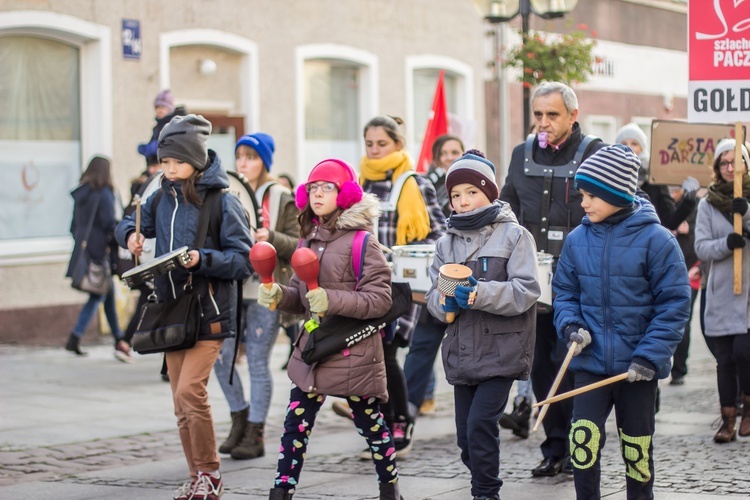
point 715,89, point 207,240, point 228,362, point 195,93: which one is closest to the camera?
point 207,240

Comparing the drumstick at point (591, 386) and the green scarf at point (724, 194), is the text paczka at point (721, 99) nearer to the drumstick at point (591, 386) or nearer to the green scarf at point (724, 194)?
the green scarf at point (724, 194)

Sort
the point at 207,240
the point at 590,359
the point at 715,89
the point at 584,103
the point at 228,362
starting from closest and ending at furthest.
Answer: the point at 590,359 < the point at 207,240 < the point at 228,362 < the point at 715,89 < the point at 584,103

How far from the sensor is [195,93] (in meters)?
15.8

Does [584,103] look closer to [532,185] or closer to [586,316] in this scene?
[532,185]

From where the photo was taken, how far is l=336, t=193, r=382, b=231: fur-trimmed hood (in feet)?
20.1

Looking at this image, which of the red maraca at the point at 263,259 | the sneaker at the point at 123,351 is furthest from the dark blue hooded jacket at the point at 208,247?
the sneaker at the point at 123,351

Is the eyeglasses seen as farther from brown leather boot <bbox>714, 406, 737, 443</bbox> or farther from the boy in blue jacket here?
brown leather boot <bbox>714, 406, 737, 443</bbox>

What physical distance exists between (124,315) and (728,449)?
823 centimetres

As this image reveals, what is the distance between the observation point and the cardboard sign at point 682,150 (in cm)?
909

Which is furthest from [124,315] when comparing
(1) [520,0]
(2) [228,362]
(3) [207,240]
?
(3) [207,240]

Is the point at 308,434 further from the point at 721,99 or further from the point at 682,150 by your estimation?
the point at 682,150

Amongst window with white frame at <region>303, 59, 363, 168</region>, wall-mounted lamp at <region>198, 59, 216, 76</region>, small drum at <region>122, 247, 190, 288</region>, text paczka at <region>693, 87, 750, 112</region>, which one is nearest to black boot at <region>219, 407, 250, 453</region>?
small drum at <region>122, 247, 190, 288</region>

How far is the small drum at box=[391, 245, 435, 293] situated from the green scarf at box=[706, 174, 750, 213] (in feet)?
6.56

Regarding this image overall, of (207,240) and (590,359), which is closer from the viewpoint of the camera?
(590,359)
